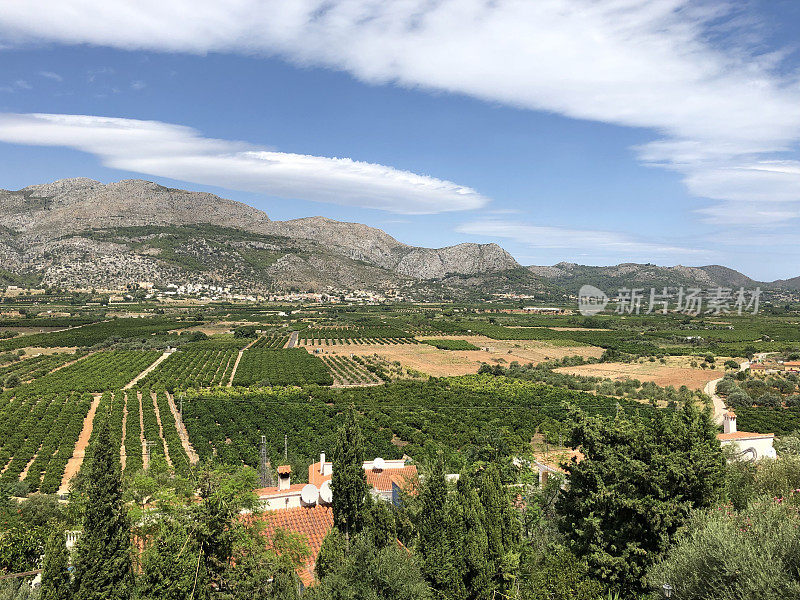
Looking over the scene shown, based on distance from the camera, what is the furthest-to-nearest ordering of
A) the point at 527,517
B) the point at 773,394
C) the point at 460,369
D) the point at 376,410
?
the point at 460,369
the point at 773,394
the point at 376,410
the point at 527,517

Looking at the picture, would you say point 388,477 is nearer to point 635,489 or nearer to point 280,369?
point 635,489

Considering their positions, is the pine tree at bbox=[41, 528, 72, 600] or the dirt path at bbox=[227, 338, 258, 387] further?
the dirt path at bbox=[227, 338, 258, 387]

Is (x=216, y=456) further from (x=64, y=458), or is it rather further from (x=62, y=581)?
(x=62, y=581)

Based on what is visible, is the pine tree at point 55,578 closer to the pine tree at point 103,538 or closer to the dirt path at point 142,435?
the pine tree at point 103,538

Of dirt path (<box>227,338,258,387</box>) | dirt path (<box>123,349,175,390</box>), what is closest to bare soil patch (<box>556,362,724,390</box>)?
dirt path (<box>227,338,258,387</box>)

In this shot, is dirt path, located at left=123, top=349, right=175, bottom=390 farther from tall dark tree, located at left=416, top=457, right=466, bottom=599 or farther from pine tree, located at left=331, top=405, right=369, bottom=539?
tall dark tree, located at left=416, top=457, right=466, bottom=599

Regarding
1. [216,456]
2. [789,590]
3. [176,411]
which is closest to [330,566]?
[789,590]
